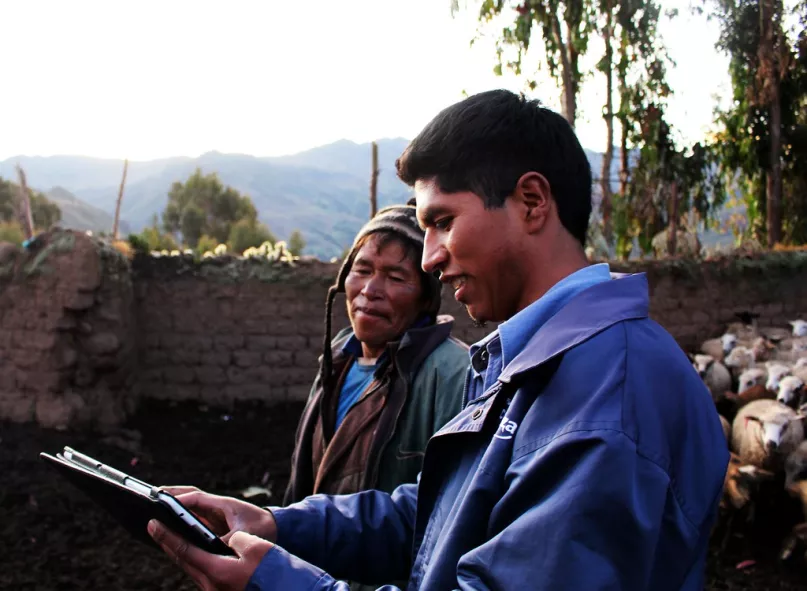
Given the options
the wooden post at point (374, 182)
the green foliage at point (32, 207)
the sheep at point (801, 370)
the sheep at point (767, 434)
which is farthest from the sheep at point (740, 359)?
the green foliage at point (32, 207)

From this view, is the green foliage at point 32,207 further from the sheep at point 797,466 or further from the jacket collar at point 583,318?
the jacket collar at point 583,318

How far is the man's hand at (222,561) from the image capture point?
3.93 ft

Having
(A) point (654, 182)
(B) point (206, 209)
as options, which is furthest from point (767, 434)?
(B) point (206, 209)

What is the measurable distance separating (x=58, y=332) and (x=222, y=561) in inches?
254

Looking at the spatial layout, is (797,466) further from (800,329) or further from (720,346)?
(800,329)

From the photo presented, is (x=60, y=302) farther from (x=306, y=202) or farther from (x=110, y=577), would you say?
(x=306, y=202)

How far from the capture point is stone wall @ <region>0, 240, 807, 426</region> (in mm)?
6957

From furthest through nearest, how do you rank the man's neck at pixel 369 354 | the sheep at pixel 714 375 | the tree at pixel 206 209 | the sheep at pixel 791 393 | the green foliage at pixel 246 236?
1. the tree at pixel 206 209
2. the green foliage at pixel 246 236
3. the sheep at pixel 714 375
4. the sheep at pixel 791 393
5. the man's neck at pixel 369 354

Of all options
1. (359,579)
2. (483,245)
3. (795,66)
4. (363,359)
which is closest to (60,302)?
(363,359)

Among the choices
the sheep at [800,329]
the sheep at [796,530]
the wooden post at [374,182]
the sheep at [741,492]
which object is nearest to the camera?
the sheep at [796,530]

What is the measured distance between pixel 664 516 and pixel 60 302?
698 centimetres

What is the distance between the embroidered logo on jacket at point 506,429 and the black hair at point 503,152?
1.24 feet

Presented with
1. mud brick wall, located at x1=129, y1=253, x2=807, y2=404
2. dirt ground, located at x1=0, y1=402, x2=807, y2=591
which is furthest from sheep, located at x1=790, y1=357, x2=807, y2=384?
mud brick wall, located at x1=129, y1=253, x2=807, y2=404

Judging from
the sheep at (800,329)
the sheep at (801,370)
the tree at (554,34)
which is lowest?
the sheep at (800,329)
